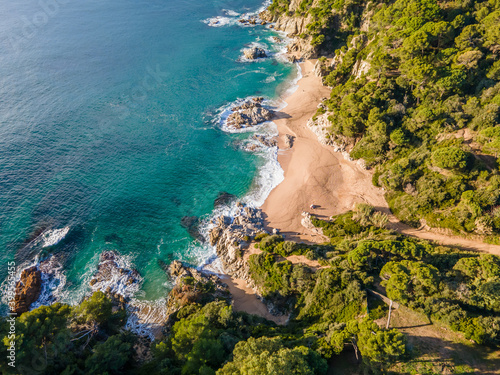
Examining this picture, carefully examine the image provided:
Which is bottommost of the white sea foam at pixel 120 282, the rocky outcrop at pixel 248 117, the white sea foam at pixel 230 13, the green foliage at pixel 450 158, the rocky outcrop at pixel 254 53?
the white sea foam at pixel 120 282

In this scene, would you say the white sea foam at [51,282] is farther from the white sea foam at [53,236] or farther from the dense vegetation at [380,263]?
the dense vegetation at [380,263]

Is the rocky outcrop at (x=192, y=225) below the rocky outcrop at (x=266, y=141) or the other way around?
below

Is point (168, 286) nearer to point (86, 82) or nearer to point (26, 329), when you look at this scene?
point (26, 329)

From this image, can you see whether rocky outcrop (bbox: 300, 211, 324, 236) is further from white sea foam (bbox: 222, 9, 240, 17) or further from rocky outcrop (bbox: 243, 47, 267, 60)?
white sea foam (bbox: 222, 9, 240, 17)

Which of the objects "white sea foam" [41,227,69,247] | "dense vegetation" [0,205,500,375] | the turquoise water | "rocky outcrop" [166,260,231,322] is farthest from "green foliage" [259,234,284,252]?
"white sea foam" [41,227,69,247]

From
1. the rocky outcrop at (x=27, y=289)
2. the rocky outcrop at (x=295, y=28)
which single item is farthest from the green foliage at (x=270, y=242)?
the rocky outcrop at (x=295, y=28)

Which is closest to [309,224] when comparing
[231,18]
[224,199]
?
[224,199]

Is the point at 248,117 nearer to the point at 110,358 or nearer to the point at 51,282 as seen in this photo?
the point at 51,282
